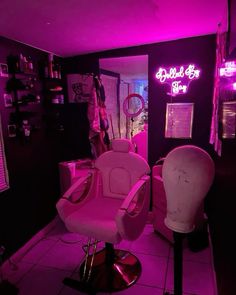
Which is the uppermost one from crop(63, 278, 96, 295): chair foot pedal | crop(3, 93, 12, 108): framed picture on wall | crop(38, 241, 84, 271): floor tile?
crop(3, 93, 12, 108): framed picture on wall

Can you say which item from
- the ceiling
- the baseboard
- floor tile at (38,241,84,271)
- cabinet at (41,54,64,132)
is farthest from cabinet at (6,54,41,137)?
floor tile at (38,241,84,271)

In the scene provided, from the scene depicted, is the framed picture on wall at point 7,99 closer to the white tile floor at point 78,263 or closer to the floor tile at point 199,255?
the white tile floor at point 78,263

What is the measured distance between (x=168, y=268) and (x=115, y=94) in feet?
12.3

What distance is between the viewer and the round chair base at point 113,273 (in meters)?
2.01

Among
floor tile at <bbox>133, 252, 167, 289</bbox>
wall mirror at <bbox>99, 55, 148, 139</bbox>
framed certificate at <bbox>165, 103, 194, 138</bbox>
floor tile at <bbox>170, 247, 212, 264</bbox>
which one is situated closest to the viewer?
floor tile at <bbox>133, 252, 167, 289</bbox>

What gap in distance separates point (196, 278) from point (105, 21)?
2.39 meters

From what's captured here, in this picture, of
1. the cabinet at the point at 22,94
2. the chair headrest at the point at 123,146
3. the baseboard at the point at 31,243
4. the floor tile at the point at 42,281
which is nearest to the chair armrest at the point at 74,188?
the chair headrest at the point at 123,146

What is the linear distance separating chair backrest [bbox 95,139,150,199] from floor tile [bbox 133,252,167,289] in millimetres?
698

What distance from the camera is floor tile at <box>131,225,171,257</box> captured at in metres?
2.49

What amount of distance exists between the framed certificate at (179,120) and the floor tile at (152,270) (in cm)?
143

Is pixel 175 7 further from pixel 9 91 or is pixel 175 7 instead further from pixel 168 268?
pixel 168 268

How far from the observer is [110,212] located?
6.84 feet

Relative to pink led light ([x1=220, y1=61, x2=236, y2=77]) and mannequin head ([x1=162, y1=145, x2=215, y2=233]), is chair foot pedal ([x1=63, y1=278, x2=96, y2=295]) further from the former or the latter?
pink led light ([x1=220, y1=61, x2=236, y2=77])

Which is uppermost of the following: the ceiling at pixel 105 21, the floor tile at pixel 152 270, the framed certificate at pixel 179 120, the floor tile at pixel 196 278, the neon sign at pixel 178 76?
the ceiling at pixel 105 21
